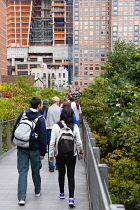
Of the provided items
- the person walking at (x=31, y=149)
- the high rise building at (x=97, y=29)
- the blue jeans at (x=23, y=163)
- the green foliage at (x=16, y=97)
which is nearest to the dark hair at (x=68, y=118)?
the person walking at (x=31, y=149)

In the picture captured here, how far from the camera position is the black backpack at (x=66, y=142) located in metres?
5.65

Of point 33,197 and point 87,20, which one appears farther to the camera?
point 87,20

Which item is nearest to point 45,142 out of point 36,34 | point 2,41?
point 2,41

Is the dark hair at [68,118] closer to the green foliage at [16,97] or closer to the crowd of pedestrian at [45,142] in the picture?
the crowd of pedestrian at [45,142]

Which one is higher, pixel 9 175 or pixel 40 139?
pixel 40 139

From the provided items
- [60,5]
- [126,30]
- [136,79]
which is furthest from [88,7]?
[136,79]

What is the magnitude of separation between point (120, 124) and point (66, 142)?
18.7 feet

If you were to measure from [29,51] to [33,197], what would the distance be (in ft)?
603

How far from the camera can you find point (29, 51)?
186 m

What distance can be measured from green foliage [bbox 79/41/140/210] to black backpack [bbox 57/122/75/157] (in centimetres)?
196

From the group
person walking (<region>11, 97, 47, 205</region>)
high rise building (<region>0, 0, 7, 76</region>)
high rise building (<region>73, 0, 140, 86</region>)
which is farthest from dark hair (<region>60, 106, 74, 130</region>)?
high rise building (<region>73, 0, 140, 86</region>)

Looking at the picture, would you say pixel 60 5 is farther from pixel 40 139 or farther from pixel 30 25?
pixel 40 139

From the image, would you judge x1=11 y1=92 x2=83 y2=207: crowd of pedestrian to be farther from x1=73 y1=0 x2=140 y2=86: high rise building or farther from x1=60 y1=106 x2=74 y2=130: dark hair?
x1=73 y1=0 x2=140 y2=86: high rise building

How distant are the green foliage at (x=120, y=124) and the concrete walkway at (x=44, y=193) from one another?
934 millimetres
